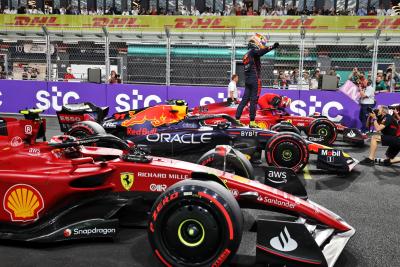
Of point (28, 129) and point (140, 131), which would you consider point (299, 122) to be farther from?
point (28, 129)

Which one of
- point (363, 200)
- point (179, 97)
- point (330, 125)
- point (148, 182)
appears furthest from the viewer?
point (179, 97)

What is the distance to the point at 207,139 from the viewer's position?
6.46 m

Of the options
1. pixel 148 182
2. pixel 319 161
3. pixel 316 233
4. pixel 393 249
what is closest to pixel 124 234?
pixel 148 182

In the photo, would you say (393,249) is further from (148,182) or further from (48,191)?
(48,191)

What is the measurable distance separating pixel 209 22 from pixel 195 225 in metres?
15.8

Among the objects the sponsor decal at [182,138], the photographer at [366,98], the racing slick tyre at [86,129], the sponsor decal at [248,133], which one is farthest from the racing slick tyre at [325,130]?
the racing slick tyre at [86,129]

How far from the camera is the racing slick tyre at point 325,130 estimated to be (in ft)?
29.2

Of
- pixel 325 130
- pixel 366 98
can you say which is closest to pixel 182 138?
pixel 325 130

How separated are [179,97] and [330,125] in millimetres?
4792

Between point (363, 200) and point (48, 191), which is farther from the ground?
point (48, 191)

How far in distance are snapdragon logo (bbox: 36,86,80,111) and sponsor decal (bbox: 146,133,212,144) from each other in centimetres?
699

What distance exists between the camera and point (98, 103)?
12.8 metres

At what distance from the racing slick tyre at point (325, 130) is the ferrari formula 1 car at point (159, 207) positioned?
5216 mm

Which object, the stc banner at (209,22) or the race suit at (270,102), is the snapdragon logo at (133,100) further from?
the race suit at (270,102)
